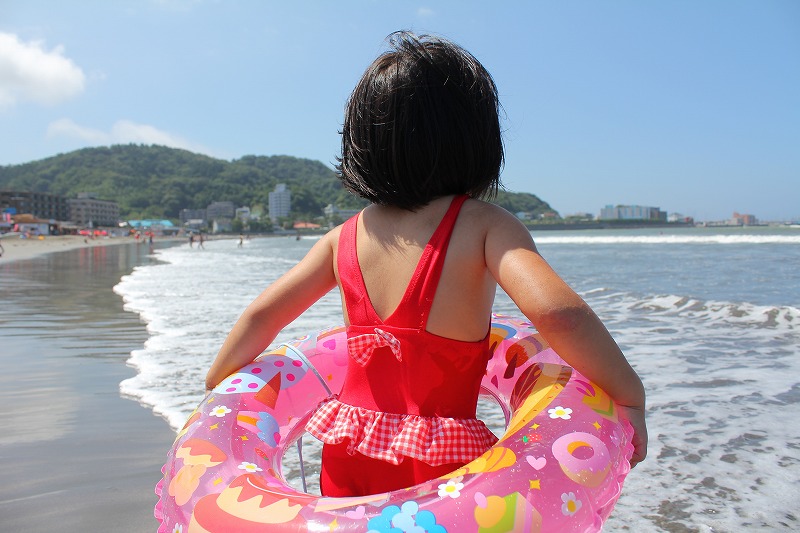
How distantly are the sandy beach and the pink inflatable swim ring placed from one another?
101 cm

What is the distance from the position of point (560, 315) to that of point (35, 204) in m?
120

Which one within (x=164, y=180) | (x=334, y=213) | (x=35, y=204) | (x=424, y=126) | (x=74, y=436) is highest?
(x=164, y=180)

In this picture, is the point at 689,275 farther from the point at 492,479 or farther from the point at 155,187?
the point at 155,187

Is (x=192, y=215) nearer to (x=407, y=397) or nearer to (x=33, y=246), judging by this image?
(x=33, y=246)

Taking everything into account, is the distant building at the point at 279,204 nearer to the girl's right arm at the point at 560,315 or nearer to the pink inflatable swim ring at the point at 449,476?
the pink inflatable swim ring at the point at 449,476

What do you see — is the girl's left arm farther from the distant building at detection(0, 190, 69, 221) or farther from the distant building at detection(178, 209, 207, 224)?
the distant building at detection(178, 209, 207, 224)

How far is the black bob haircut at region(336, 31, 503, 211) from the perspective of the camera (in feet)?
4.27

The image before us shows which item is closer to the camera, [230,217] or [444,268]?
[444,268]

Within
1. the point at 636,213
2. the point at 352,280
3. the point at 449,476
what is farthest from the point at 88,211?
the point at 449,476

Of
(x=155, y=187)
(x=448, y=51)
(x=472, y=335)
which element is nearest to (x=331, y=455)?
(x=472, y=335)

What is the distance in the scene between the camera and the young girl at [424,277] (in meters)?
1.29

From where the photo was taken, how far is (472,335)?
1324mm

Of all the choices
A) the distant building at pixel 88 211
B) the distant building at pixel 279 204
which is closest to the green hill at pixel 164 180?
the distant building at pixel 279 204

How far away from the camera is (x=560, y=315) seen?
1169 millimetres
